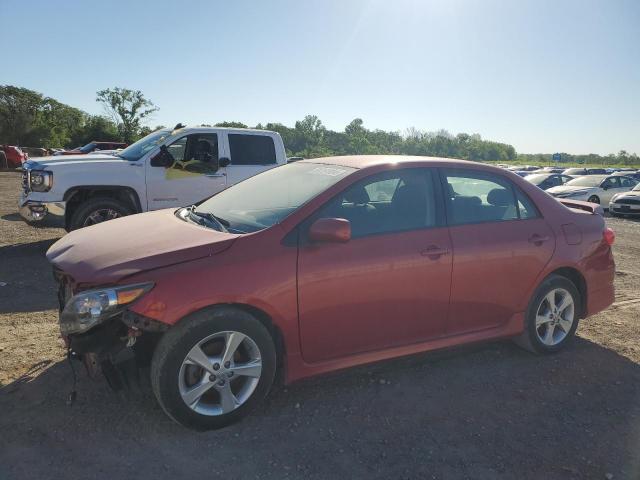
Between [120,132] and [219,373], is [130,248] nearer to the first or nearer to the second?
[219,373]

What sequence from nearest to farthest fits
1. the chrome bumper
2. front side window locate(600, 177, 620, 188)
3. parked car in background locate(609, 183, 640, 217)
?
1. the chrome bumper
2. parked car in background locate(609, 183, 640, 217)
3. front side window locate(600, 177, 620, 188)

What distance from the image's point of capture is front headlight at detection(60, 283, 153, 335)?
8.89 feet

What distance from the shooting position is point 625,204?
661 inches

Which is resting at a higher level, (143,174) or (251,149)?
(251,149)

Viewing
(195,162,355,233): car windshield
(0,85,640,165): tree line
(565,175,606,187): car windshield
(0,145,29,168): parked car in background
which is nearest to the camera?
(195,162,355,233): car windshield

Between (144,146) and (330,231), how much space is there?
6218 mm

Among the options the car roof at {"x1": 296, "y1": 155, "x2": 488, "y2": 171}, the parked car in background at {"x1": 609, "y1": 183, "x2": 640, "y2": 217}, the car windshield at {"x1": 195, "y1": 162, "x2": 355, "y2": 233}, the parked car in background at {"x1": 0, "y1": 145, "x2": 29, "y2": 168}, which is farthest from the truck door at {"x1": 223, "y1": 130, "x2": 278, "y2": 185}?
the parked car in background at {"x1": 0, "y1": 145, "x2": 29, "y2": 168}

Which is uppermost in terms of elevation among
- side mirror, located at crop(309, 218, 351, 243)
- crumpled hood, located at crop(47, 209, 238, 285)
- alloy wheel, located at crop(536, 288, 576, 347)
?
side mirror, located at crop(309, 218, 351, 243)

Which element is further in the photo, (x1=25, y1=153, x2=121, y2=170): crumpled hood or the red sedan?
(x1=25, y1=153, x2=121, y2=170): crumpled hood

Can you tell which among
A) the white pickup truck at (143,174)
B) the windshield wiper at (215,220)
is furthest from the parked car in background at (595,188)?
the windshield wiper at (215,220)

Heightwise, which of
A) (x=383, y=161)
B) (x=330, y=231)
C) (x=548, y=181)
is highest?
(x=383, y=161)

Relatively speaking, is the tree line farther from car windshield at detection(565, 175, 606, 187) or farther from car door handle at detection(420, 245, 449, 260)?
car door handle at detection(420, 245, 449, 260)

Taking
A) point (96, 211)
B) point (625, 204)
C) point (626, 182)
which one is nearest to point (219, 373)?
point (96, 211)

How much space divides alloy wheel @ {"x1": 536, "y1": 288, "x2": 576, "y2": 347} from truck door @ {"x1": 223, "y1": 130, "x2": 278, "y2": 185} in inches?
213
